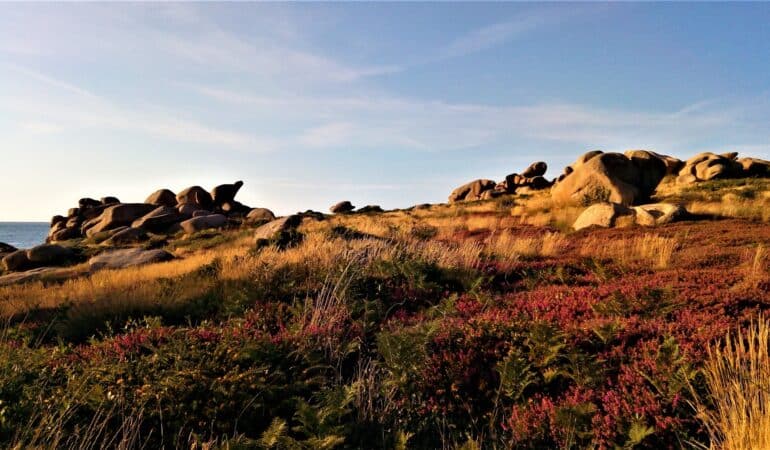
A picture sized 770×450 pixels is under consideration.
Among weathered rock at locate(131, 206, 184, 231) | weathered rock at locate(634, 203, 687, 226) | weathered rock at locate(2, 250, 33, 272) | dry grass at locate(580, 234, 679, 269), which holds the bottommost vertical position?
weathered rock at locate(2, 250, 33, 272)

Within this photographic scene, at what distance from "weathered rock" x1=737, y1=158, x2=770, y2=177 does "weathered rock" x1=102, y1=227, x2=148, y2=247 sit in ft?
168

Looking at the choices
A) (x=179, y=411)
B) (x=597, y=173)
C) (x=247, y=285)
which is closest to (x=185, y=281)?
(x=247, y=285)

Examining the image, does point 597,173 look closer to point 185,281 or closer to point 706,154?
point 185,281

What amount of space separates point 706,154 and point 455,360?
159ft

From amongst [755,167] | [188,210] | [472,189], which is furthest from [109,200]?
[755,167]

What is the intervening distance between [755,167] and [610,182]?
28372mm

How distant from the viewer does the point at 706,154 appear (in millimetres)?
42719

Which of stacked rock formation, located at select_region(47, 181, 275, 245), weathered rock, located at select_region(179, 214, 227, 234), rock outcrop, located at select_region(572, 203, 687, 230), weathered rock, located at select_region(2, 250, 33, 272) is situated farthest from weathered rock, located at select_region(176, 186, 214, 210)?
A: rock outcrop, located at select_region(572, 203, 687, 230)

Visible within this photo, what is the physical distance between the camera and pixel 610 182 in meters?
23.3

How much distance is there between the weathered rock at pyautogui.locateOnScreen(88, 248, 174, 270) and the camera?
59.0ft

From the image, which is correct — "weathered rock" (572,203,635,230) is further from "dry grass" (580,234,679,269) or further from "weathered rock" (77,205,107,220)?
"weathered rock" (77,205,107,220)

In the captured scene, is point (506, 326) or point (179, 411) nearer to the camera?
point (179, 411)

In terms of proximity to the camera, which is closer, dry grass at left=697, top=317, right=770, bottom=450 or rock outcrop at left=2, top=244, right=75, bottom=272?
dry grass at left=697, top=317, right=770, bottom=450

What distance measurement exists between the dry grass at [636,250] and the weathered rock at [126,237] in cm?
3252
